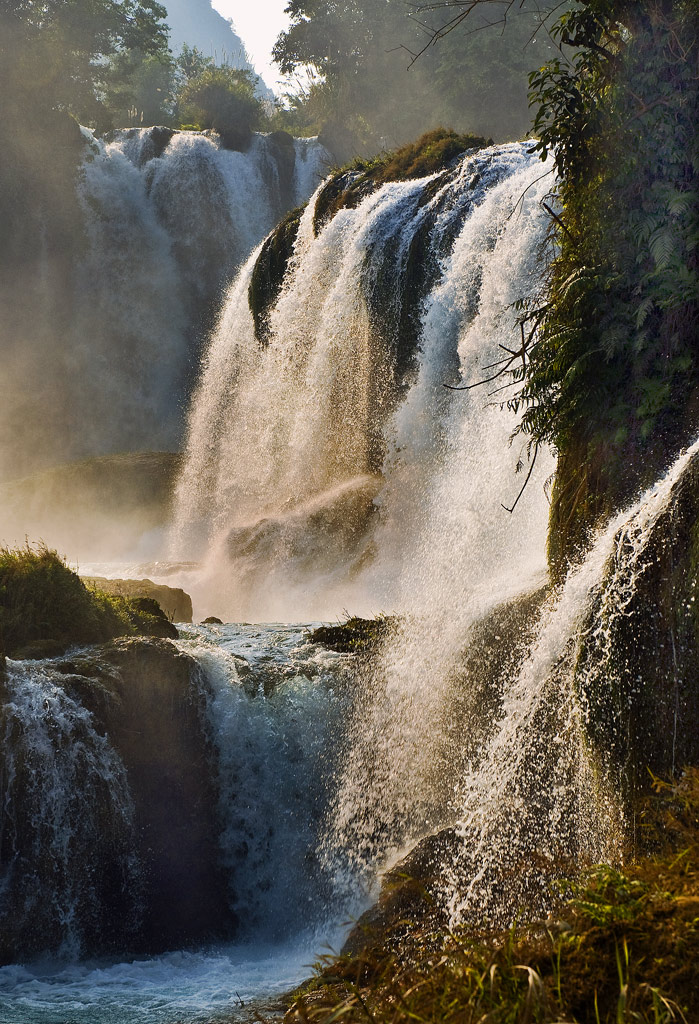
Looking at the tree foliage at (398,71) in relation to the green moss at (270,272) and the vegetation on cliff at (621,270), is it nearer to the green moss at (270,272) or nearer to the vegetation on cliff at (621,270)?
the green moss at (270,272)

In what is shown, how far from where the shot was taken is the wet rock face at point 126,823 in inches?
269

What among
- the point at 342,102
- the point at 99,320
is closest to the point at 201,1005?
the point at 99,320

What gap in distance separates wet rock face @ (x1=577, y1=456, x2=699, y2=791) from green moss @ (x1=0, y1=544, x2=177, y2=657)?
533 cm

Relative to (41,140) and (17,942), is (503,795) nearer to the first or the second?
(17,942)

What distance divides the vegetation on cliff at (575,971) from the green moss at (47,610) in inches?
240

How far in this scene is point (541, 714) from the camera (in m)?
5.45

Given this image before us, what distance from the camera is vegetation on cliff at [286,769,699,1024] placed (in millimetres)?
2314

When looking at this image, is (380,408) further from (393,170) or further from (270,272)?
(393,170)

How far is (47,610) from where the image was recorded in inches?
343

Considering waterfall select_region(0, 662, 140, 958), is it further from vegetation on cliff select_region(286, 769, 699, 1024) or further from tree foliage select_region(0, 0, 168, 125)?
tree foliage select_region(0, 0, 168, 125)

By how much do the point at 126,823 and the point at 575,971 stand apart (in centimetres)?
552

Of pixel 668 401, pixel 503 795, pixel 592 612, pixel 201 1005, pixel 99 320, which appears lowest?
pixel 201 1005

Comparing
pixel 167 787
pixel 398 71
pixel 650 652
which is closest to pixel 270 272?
pixel 167 787

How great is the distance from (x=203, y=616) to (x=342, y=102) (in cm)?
3493
